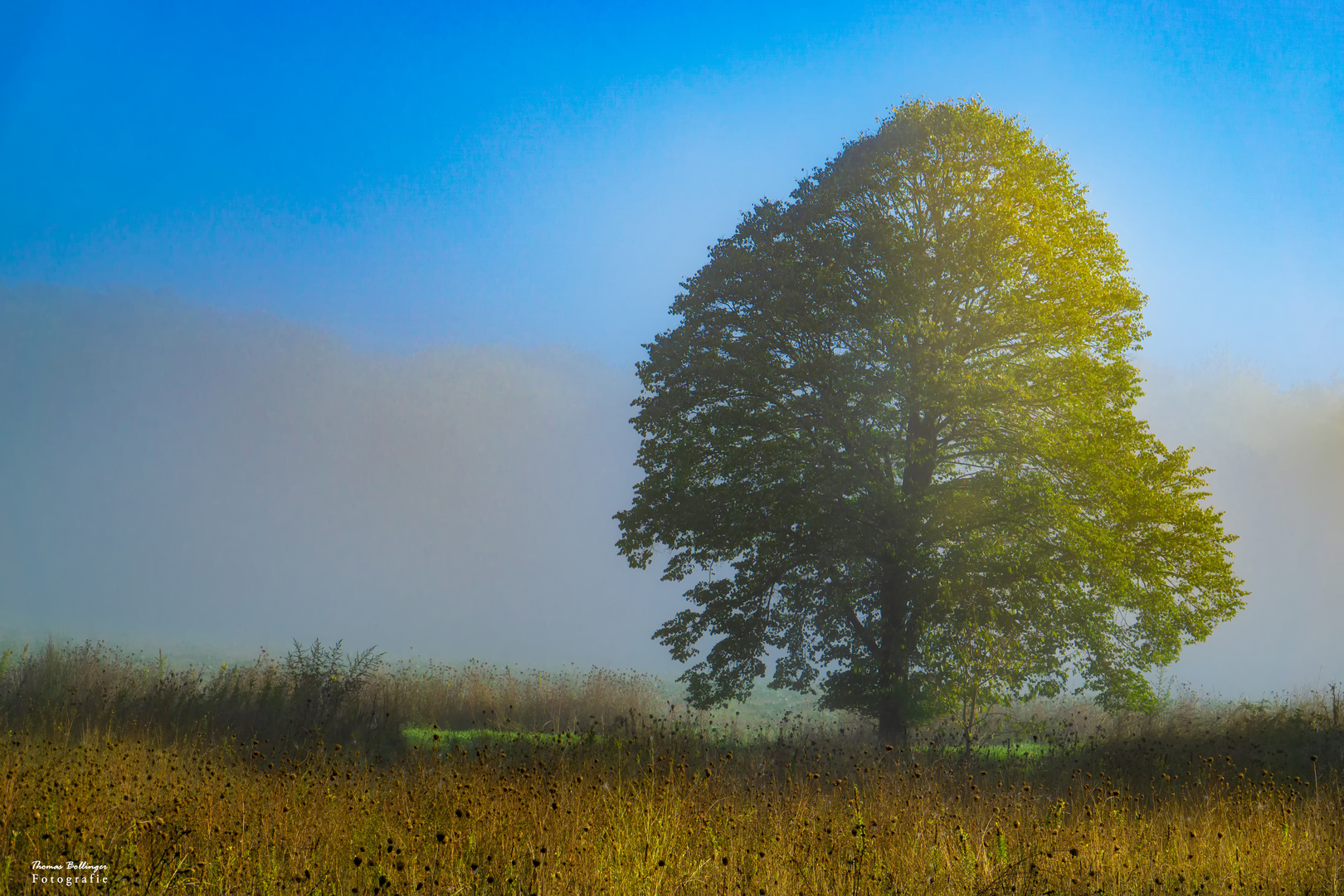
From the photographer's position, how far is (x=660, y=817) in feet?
21.6

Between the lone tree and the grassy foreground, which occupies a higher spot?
the lone tree

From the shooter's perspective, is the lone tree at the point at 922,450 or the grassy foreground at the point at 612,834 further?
the lone tree at the point at 922,450

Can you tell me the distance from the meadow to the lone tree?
2.45 meters

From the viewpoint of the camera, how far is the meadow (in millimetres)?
5809

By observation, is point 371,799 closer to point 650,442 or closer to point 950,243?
point 650,442

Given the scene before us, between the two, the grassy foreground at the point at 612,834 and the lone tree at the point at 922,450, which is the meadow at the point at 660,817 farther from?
the lone tree at the point at 922,450

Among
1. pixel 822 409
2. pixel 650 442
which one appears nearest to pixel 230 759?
pixel 650 442

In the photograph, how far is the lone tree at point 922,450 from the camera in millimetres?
14953

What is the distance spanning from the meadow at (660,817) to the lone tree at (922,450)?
8.03 feet

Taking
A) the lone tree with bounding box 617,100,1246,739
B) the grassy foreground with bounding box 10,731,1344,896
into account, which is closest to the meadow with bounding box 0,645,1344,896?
the grassy foreground with bounding box 10,731,1344,896

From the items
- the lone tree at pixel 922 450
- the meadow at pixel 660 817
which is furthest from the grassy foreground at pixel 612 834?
the lone tree at pixel 922 450

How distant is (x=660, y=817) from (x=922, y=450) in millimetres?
11759

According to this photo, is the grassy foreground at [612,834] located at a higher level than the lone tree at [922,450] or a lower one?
lower

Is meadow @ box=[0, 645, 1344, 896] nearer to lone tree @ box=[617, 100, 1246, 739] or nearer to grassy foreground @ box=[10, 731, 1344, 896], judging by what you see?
grassy foreground @ box=[10, 731, 1344, 896]
